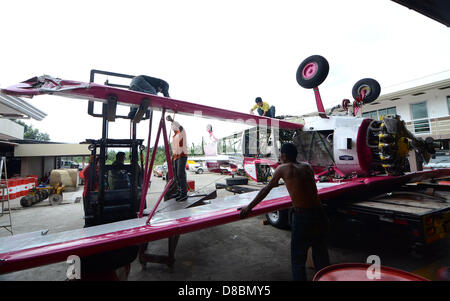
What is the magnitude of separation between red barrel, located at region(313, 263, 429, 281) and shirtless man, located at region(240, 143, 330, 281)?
90 centimetres

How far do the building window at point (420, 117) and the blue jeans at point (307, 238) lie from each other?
15.5 metres

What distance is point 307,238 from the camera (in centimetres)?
249

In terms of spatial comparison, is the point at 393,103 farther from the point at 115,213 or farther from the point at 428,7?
the point at 115,213

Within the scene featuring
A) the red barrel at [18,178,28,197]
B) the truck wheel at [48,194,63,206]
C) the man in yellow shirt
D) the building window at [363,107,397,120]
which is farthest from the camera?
the building window at [363,107,397,120]

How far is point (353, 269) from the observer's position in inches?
60.7

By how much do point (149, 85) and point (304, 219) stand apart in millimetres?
3001

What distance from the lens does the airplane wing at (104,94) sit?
2.15 metres

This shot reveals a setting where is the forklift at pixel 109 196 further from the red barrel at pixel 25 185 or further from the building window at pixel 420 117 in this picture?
the building window at pixel 420 117

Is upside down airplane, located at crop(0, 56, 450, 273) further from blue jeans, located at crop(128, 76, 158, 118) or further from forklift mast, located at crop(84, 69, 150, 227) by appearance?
blue jeans, located at crop(128, 76, 158, 118)

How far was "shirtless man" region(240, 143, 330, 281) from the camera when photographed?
2461 millimetres

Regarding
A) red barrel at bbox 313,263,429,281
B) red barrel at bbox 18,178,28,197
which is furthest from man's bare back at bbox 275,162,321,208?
red barrel at bbox 18,178,28,197

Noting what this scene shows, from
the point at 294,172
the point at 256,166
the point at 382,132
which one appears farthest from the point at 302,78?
the point at 294,172

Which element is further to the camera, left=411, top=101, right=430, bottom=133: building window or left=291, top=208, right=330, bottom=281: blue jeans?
left=411, top=101, right=430, bottom=133: building window

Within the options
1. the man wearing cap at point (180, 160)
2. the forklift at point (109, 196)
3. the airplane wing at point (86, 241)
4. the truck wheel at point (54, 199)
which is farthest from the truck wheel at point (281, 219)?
the truck wheel at point (54, 199)
